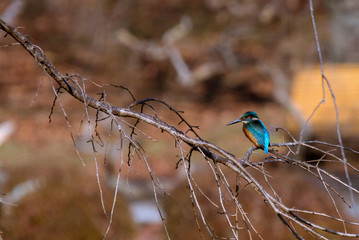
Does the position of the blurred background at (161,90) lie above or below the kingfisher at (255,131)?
above

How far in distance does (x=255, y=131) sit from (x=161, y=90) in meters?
13.3

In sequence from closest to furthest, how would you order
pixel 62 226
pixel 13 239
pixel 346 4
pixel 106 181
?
pixel 13 239 → pixel 62 226 → pixel 106 181 → pixel 346 4

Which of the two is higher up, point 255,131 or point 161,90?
point 161,90

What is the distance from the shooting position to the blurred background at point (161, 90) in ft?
30.9

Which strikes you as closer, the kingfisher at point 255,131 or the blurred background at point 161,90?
the kingfisher at point 255,131

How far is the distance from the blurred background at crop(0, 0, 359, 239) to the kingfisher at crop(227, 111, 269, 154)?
525 centimetres

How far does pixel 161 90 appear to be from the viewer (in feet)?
54.3

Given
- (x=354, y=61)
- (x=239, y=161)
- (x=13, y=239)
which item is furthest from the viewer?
(x=354, y=61)

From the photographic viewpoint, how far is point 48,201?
30.2 feet

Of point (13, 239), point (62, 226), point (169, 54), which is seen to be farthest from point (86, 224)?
point (169, 54)

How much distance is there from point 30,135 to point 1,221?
6562 millimetres

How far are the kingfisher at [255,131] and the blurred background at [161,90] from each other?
5.25 m

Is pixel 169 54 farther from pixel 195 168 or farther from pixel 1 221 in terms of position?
pixel 1 221

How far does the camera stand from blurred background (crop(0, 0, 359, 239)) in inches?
371
